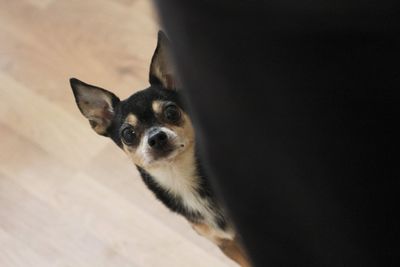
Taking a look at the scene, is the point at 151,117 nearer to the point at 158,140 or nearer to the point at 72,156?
the point at 158,140

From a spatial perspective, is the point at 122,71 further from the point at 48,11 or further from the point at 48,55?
the point at 48,11

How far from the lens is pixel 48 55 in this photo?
5.64ft

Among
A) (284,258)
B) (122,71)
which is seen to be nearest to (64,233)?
(122,71)

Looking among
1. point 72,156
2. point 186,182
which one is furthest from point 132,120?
point 72,156

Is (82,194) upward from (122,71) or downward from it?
downward

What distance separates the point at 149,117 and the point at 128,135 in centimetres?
6

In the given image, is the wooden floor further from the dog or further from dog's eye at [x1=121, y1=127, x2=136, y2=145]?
dog's eye at [x1=121, y1=127, x2=136, y2=145]

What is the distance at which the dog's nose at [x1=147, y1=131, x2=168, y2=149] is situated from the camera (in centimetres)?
111

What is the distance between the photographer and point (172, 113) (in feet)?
3.84

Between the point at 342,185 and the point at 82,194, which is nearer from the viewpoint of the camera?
the point at 342,185

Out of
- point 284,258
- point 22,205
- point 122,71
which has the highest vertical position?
point 122,71

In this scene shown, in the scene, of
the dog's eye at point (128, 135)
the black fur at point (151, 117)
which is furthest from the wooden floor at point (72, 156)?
the dog's eye at point (128, 135)

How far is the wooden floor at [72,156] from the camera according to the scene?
1402mm

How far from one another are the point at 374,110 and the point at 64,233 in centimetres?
124
